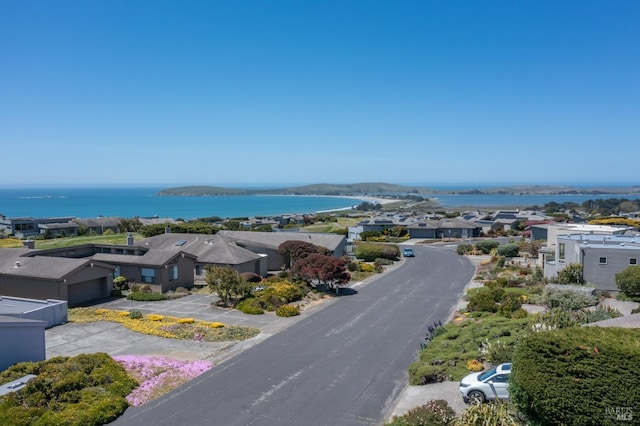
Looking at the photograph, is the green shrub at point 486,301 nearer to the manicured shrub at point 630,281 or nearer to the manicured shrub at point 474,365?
the manicured shrub at point 630,281

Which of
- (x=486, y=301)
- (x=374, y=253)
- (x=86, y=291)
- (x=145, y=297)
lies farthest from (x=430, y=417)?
(x=374, y=253)

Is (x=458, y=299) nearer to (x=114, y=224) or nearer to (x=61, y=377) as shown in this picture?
(x=61, y=377)

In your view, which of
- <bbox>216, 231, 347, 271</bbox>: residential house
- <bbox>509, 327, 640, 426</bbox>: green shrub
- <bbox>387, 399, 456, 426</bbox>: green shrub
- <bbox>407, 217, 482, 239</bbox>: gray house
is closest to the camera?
<bbox>509, 327, 640, 426</bbox>: green shrub

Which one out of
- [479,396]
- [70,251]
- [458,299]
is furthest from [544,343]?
[70,251]

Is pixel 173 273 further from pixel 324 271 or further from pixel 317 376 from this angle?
pixel 317 376

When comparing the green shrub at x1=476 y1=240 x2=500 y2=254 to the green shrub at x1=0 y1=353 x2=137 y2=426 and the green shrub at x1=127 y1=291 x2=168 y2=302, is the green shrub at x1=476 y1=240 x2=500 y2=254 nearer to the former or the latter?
the green shrub at x1=127 y1=291 x2=168 y2=302

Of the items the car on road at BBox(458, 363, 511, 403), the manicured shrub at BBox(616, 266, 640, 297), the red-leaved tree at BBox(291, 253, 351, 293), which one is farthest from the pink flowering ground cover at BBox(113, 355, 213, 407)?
the manicured shrub at BBox(616, 266, 640, 297)
